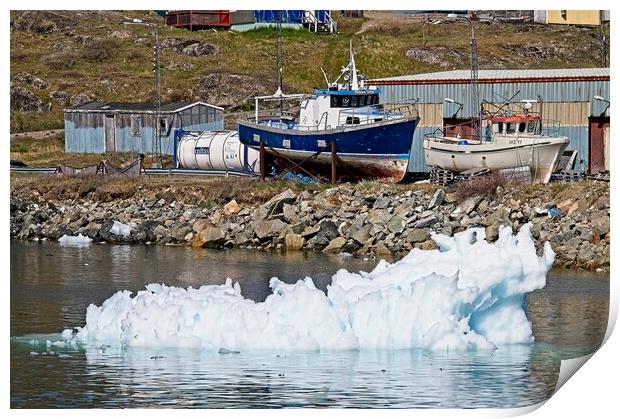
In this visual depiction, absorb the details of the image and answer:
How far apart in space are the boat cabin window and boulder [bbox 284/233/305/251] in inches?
240

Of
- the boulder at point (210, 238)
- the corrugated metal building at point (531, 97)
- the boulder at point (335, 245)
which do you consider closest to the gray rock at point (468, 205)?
the boulder at point (335, 245)

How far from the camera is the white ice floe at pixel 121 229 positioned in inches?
1136

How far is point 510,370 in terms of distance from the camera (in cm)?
1709

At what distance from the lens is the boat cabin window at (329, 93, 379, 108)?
107ft

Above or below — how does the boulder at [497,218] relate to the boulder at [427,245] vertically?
above

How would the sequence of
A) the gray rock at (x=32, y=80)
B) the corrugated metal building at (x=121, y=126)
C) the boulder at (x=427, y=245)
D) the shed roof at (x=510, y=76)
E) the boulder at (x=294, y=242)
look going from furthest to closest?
the gray rock at (x=32, y=80) < the corrugated metal building at (x=121, y=126) < the shed roof at (x=510, y=76) < the boulder at (x=294, y=242) < the boulder at (x=427, y=245)

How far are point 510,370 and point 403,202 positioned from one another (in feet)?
36.6

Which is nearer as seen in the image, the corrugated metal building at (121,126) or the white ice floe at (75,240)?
the white ice floe at (75,240)

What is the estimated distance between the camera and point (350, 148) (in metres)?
31.9

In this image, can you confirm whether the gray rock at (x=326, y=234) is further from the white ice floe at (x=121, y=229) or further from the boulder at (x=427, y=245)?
the white ice floe at (x=121, y=229)

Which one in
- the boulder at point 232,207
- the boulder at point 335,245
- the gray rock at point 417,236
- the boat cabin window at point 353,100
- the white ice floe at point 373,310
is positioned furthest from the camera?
the boat cabin window at point 353,100

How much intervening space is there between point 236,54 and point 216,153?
33.5 ft

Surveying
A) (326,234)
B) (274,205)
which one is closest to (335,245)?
(326,234)

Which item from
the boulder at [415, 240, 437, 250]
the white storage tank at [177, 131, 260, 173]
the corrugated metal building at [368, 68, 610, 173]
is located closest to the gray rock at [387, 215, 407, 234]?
the boulder at [415, 240, 437, 250]
